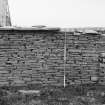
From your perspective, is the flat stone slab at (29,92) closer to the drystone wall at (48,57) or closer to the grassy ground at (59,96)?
the grassy ground at (59,96)

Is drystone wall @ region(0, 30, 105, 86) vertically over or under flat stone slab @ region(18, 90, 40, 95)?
over

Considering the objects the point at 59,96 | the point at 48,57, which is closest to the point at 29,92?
the point at 59,96

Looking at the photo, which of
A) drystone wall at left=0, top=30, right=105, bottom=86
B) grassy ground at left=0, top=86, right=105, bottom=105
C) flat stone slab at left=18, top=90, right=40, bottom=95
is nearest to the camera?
grassy ground at left=0, top=86, right=105, bottom=105

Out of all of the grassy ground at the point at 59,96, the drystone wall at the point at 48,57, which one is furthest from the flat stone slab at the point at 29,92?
the drystone wall at the point at 48,57

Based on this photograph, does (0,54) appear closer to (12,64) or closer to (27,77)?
(12,64)

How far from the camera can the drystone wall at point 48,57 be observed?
6387 millimetres

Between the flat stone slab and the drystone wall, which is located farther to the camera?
the drystone wall

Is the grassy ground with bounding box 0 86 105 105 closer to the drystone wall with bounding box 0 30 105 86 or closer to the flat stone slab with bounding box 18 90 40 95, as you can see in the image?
the flat stone slab with bounding box 18 90 40 95

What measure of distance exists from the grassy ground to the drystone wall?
13.8 inches

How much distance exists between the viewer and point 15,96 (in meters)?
5.71

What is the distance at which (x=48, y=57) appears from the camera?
6445 millimetres

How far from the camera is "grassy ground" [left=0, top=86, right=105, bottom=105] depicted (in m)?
5.35

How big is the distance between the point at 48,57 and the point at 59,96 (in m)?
1.37

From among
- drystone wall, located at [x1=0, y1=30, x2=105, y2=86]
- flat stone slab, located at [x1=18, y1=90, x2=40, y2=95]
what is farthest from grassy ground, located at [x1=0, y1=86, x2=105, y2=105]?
drystone wall, located at [x1=0, y1=30, x2=105, y2=86]
